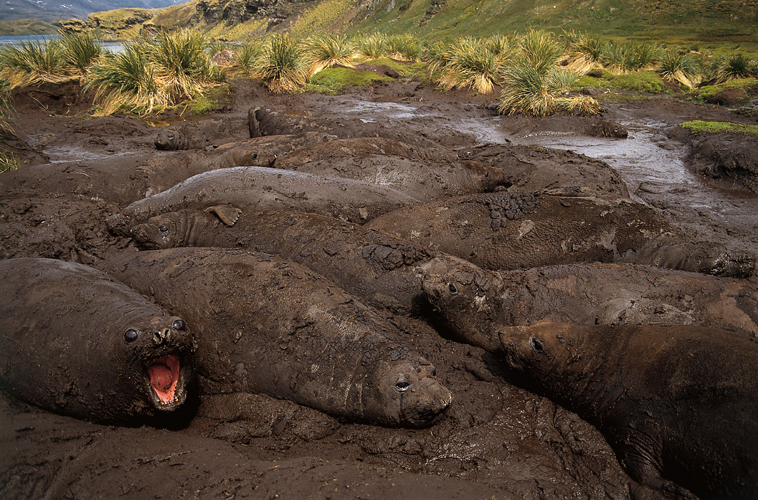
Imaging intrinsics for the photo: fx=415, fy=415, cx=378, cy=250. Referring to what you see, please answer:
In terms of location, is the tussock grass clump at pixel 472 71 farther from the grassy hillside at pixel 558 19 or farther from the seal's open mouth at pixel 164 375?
the seal's open mouth at pixel 164 375

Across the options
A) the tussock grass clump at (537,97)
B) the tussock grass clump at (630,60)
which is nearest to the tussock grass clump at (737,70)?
the tussock grass clump at (630,60)

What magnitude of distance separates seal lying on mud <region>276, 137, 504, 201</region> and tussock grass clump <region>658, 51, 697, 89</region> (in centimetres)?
1504

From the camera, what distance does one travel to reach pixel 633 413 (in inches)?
114

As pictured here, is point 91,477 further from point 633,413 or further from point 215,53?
point 215,53

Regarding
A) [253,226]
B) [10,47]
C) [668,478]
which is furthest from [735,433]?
[10,47]

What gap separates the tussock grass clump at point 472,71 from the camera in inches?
602

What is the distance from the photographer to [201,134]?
948 centimetres

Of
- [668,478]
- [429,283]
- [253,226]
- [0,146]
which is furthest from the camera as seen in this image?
[0,146]

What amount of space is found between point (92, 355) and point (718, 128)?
12793 mm

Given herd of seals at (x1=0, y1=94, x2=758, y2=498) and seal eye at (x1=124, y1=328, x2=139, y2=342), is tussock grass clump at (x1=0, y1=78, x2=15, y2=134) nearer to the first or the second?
herd of seals at (x1=0, y1=94, x2=758, y2=498)

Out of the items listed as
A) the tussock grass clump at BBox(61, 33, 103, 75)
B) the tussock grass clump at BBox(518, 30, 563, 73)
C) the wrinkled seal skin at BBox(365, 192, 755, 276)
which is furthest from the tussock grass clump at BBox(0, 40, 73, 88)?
the tussock grass clump at BBox(518, 30, 563, 73)

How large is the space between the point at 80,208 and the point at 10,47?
10854mm

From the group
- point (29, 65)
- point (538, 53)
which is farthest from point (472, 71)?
point (29, 65)

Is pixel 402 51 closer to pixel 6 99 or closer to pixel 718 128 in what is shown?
pixel 718 128
